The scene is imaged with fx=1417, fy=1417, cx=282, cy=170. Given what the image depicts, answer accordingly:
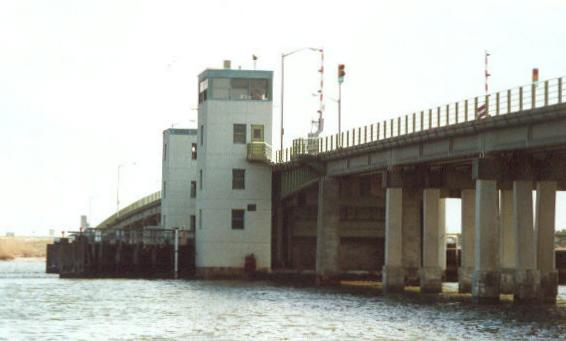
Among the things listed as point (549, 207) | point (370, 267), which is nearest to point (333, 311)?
point (549, 207)

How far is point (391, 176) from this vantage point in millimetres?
99250

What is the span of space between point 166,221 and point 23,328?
83458 mm

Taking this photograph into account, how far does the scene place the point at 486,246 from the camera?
82375 mm

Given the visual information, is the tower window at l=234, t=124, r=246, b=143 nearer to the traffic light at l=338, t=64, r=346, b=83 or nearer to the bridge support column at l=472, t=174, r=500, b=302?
the traffic light at l=338, t=64, r=346, b=83

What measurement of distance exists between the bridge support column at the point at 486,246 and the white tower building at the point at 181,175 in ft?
215

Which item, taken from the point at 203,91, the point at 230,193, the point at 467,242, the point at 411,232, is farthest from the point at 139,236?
the point at 467,242

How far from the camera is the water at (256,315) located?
61281 mm

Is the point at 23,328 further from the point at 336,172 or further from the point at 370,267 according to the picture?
the point at 370,267

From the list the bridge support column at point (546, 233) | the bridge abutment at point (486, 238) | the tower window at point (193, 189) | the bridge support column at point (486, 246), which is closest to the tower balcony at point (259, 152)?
the tower window at point (193, 189)

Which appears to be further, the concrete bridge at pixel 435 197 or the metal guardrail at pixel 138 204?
the metal guardrail at pixel 138 204

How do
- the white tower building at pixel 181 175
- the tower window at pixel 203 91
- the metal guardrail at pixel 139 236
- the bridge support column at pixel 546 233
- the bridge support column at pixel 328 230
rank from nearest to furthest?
the bridge support column at pixel 546 233
the bridge support column at pixel 328 230
the tower window at pixel 203 91
the metal guardrail at pixel 139 236
the white tower building at pixel 181 175

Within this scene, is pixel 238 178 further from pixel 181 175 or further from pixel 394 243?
pixel 394 243

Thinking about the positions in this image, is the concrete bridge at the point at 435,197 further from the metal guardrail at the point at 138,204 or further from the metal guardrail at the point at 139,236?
the metal guardrail at the point at 138,204

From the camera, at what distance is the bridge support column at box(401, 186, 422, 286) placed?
342ft
